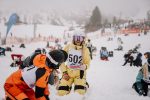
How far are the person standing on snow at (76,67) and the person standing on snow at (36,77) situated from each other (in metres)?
2.20

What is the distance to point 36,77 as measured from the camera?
4281 millimetres

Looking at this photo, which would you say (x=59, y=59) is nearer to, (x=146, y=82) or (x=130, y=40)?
(x=146, y=82)

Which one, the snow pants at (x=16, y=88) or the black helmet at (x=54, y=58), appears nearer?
the black helmet at (x=54, y=58)

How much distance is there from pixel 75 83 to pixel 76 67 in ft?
1.43

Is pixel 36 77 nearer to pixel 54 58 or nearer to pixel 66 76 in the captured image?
pixel 54 58

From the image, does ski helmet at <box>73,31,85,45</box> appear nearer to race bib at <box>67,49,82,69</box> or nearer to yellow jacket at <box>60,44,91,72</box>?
yellow jacket at <box>60,44,91,72</box>

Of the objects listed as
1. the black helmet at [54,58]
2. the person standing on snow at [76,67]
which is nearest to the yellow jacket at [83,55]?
the person standing on snow at [76,67]

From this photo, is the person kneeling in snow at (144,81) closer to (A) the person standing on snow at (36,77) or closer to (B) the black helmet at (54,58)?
(A) the person standing on snow at (36,77)

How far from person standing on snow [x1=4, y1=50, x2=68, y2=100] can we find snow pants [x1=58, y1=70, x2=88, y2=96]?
6.88ft

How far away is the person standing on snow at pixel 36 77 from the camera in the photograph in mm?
4258

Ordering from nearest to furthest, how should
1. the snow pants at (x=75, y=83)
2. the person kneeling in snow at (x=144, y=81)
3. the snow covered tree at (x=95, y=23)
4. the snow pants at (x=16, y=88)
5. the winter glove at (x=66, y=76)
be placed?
the snow pants at (x=16, y=88), the snow pants at (x=75, y=83), the winter glove at (x=66, y=76), the person kneeling in snow at (x=144, y=81), the snow covered tree at (x=95, y=23)

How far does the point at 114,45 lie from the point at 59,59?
2572 centimetres

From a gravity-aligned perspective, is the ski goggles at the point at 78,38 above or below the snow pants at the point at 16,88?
above

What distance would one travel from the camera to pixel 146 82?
8.05m
